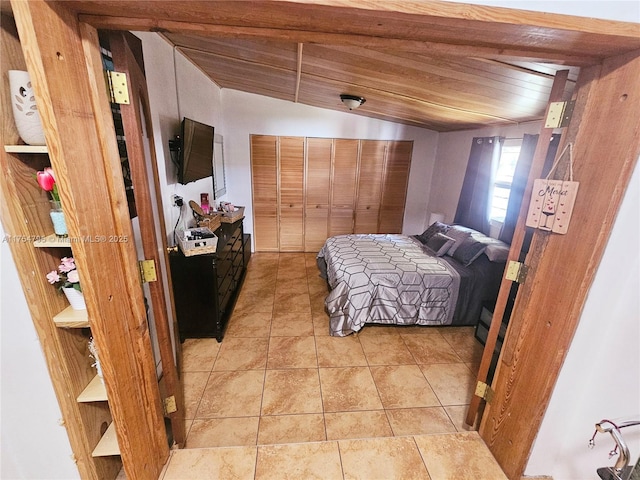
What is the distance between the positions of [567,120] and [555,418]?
4.15ft

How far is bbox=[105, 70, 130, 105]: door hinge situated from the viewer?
0.96 m

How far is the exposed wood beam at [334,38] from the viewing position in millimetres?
866

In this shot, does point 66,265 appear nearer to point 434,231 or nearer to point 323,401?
point 323,401

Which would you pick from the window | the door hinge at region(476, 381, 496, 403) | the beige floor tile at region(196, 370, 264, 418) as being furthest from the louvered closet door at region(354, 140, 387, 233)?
the door hinge at region(476, 381, 496, 403)

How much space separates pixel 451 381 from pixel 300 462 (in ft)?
4.62

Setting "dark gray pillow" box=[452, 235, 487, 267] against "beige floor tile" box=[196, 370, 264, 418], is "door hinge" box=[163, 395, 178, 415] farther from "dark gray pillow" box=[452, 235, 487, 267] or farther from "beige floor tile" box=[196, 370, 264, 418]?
"dark gray pillow" box=[452, 235, 487, 267]

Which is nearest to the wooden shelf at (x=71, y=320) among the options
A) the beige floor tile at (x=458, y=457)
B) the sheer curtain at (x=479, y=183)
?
the beige floor tile at (x=458, y=457)

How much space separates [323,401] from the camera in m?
2.00

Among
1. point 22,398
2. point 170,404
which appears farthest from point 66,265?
point 170,404

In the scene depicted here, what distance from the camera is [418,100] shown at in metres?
2.79

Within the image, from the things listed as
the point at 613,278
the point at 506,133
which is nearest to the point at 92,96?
the point at 613,278

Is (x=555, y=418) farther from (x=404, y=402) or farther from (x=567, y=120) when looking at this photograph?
(x=567, y=120)

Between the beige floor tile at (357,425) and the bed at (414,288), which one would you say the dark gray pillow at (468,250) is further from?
the beige floor tile at (357,425)

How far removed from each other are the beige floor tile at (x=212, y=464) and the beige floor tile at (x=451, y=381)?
141cm
